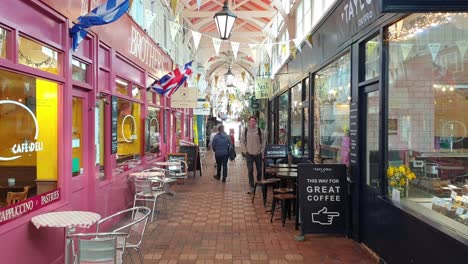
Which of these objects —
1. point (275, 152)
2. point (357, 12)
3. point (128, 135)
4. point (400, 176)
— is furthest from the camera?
point (275, 152)

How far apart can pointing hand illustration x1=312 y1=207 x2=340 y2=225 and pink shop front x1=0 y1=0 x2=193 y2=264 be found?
307 centimetres

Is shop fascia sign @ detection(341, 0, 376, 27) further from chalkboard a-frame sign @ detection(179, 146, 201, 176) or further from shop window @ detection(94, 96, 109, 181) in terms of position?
chalkboard a-frame sign @ detection(179, 146, 201, 176)

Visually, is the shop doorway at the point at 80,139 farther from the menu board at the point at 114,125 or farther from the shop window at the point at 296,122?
the shop window at the point at 296,122

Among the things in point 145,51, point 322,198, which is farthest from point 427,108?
point 145,51

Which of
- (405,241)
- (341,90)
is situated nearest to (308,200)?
(405,241)

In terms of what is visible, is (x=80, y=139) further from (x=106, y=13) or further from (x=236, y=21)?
(x=236, y=21)

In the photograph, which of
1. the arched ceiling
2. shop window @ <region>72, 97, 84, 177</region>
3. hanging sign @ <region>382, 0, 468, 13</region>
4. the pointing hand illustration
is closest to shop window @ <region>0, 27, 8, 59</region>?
shop window @ <region>72, 97, 84, 177</region>

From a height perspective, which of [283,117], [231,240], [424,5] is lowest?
[231,240]

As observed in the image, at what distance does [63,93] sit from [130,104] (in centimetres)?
372

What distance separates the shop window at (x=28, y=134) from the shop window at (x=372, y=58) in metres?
3.83

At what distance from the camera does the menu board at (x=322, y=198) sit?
20.1 ft

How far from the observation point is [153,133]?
1117cm

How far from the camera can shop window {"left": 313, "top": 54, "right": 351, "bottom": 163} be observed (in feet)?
23.5

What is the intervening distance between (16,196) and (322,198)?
385 centimetres
